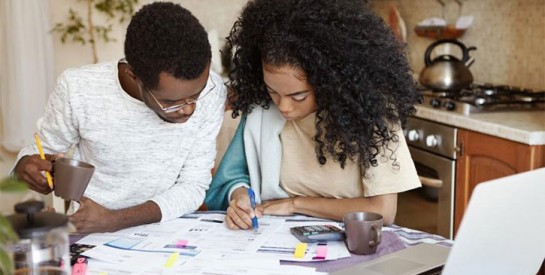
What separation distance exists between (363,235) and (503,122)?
1293mm

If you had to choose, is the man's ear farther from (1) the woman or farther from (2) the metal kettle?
(2) the metal kettle

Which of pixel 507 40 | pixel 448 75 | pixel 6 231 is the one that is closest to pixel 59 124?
pixel 6 231

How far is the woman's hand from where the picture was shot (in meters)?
1.75

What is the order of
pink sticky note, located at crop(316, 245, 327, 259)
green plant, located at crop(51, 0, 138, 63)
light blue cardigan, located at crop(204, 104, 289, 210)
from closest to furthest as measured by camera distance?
pink sticky note, located at crop(316, 245, 327, 259)
light blue cardigan, located at crop(204, 104, 289, 210)
green plant, located at crop(51, 0, 138, 63)

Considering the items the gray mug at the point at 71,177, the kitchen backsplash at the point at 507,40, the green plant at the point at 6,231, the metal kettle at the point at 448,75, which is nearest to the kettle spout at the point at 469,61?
the kitchen backsplash at the point at 507,40

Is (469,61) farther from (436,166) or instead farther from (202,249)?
(202,249)

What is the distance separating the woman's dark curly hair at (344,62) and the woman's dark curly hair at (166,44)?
7.5 inches

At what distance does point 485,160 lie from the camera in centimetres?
258

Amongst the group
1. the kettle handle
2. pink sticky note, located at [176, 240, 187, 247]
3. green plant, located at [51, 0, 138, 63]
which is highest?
green plant, located at [51, 0, 138, 63]

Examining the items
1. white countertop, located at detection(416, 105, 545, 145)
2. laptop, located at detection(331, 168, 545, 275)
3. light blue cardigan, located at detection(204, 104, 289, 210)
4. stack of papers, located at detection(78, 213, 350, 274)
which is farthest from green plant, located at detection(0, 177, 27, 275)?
white countertop, located at detection(416, 105, 545, 145)

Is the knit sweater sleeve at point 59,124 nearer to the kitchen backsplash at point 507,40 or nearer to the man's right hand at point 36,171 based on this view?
the man's right hand at point 36,171

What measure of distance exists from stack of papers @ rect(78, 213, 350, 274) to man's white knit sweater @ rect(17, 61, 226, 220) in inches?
4.7

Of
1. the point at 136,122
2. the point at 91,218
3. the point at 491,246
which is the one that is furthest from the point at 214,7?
the point at 491,246

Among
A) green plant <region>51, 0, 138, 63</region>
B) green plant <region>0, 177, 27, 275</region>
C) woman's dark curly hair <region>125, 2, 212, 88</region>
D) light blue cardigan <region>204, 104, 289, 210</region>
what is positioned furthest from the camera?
green plant <region>51, 0, 138, 63</region>
